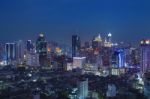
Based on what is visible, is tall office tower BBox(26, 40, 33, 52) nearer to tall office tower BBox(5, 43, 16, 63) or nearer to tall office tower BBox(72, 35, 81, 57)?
tall office tower BBox(5, 43, 16, 63)

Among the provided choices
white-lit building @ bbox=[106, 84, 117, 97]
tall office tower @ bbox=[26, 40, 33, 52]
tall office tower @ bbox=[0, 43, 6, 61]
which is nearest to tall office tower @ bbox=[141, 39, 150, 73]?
white-lit building @ bbox=[106, 84, 117, 97]

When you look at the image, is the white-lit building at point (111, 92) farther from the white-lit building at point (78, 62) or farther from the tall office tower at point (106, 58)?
the white-lit building at point (78, 62)

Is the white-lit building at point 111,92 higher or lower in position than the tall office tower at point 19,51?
lower

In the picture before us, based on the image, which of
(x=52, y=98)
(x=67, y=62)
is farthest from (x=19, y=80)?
(x=67, y=62)

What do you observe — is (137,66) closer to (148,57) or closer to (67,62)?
(148,57)

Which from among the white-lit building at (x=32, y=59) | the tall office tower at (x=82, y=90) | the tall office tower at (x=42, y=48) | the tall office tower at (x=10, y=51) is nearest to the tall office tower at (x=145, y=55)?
the tall office tower at (x=42, y=48)

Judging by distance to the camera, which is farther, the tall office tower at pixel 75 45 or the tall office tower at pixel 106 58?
the tall office tower at pixel 75 45

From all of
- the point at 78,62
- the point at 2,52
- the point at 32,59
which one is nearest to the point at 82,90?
the point at 78,62
